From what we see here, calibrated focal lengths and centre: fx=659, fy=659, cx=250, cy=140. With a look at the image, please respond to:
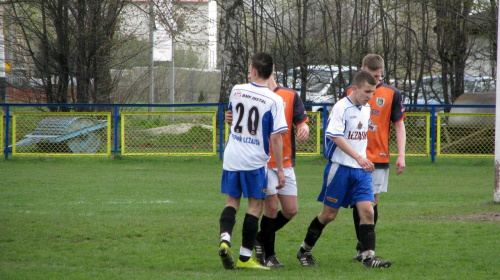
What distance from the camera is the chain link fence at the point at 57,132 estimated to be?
16.6m

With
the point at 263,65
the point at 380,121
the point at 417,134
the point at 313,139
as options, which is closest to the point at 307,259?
the point at 380,121

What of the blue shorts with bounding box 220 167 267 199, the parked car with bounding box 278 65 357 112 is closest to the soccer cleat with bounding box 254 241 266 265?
the blue shorts with bounding box 220 167 267 199

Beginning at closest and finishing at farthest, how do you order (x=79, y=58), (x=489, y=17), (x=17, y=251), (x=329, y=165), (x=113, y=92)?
1. (x=329, y=165)
2. (x=17, y=251)
3. (x=489, y=17)
4. (x=79, y=58)
5. (x=113, y=92)

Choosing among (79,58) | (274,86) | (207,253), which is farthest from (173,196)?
(79,58)

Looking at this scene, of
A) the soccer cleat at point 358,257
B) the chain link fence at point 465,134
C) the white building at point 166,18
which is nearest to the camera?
the soccer cleat at point 358,257

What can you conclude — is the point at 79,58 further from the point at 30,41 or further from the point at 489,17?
the point at 489,17

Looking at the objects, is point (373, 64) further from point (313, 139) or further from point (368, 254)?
point (313, 139)

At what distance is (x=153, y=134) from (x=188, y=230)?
9.66m

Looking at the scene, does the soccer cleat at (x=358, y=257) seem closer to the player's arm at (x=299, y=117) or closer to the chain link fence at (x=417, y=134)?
the player's arm at (x=299, y=117)

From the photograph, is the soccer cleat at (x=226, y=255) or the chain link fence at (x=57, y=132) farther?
the chain link fence at (x=57, y=132)

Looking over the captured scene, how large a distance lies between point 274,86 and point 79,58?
1564 centimetres

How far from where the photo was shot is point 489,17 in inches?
696

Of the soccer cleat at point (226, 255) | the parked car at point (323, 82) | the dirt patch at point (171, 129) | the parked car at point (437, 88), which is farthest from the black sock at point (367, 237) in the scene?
the parked car at point (437, 88)

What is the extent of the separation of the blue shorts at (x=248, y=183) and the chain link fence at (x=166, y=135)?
11.2 meters
